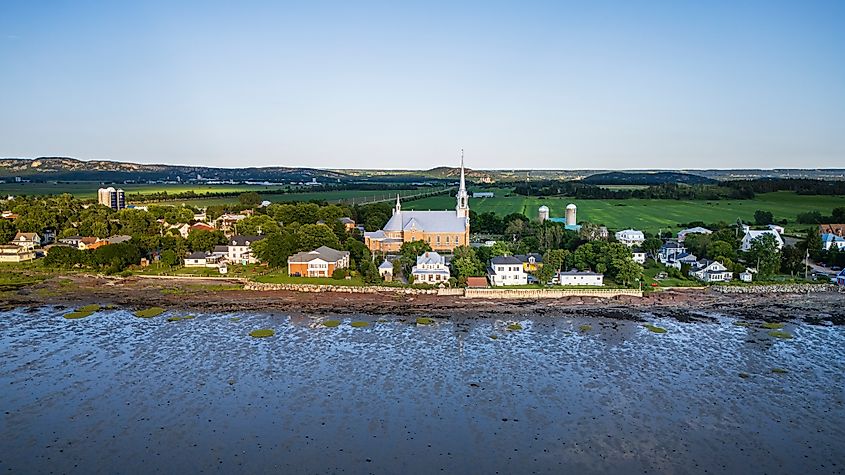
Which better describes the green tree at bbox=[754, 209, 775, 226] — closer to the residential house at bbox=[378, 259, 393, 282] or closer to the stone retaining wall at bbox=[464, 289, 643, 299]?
the stone retaining wall at bbox=[464, 289, 643, 299]

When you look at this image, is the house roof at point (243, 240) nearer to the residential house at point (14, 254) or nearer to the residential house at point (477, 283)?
the residential house at point (14, 254)

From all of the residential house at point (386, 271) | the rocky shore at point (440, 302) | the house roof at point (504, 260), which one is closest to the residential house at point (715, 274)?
the rocky shore at point (440, 302)

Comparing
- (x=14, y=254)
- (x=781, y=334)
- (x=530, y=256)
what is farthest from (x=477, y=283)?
(x=14, y=254)

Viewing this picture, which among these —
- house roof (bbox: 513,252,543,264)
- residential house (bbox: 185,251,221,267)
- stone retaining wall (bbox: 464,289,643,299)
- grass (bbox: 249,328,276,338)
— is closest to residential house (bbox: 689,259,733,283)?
stone retaining wall (bbox: 464,289,643,299)

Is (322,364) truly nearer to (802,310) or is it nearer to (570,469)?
(570,469)

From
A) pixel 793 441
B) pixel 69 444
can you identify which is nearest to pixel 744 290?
pixel 793 441

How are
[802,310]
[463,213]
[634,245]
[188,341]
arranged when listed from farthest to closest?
[463,213] < [634,245] < [802,310] < [188,341]
